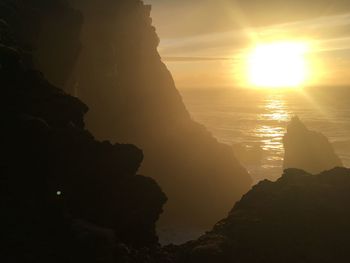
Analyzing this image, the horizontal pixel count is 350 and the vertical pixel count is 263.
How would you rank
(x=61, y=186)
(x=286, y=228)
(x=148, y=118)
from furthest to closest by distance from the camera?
(x=148, y=118) → (x=61, y=186) → (x=286, y=228)

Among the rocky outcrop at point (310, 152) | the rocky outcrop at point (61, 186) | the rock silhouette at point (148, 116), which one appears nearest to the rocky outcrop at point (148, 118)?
the rock silhouette at point (148, 116)

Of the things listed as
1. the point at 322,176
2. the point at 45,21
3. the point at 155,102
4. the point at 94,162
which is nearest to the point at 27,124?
the point at 94,162

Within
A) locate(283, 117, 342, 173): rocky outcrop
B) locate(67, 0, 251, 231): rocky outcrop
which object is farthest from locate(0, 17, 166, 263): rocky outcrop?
locate(283, 117, 342, 173): rocky outcrop

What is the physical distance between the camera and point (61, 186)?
71.9ft

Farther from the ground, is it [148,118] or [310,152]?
[310,152]

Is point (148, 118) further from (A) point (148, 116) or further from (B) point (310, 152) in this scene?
(B) point (310, 152)

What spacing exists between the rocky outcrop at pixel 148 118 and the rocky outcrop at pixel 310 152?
14.0 metres

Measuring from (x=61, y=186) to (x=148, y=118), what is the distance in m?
49.1

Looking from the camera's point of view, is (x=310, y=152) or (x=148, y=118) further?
(x=310, y=152)

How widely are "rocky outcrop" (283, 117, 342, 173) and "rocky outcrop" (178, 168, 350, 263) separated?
58449 mm

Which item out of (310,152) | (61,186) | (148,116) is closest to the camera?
(61,186)

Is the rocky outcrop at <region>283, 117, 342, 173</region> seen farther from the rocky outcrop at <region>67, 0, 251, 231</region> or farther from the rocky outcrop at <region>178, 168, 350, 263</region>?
the rocky outcrop at <region>178, 168, 350, 263</region>

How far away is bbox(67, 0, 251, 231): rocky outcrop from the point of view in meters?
63.8

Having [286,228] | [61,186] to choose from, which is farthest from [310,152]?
[61,186]
